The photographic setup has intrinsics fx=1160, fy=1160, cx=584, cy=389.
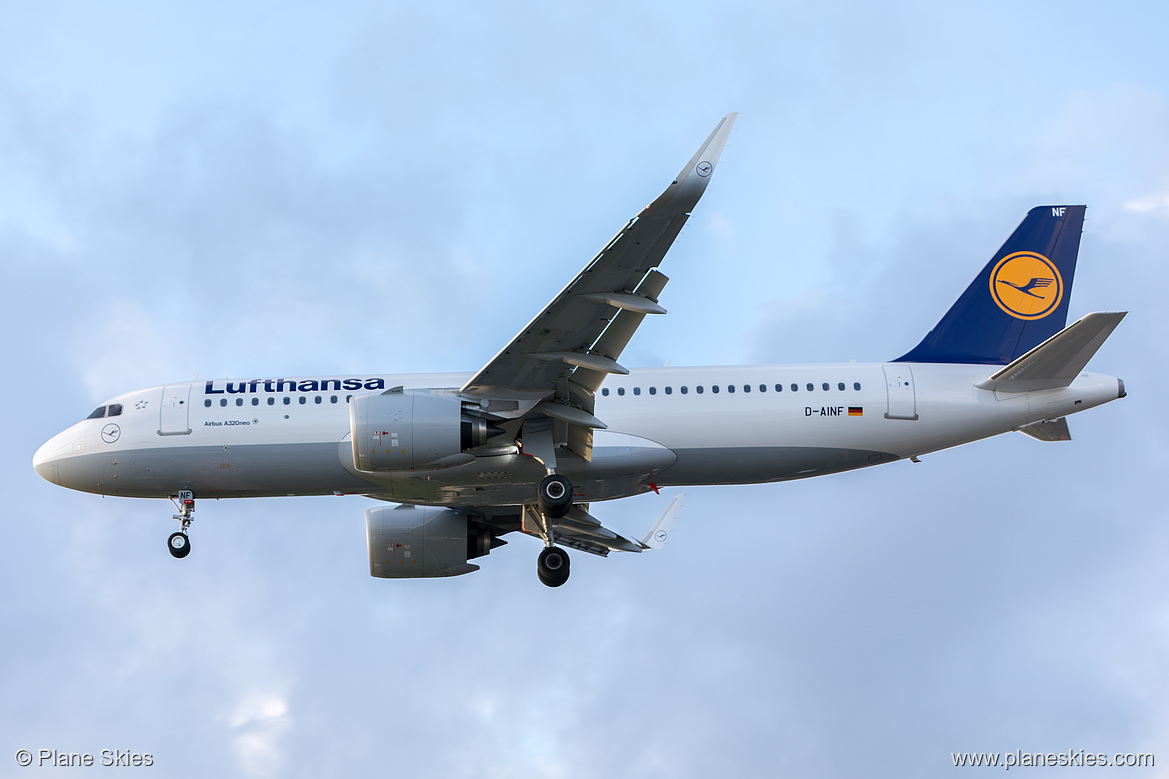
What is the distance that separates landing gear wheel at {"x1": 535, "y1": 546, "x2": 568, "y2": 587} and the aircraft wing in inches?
212

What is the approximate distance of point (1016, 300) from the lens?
25.7 m

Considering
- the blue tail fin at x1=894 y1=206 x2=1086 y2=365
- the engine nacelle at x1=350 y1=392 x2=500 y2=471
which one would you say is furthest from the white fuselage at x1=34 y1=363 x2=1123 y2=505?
the engine nacelle at x1=350 y1=392 x2=500 y2=471

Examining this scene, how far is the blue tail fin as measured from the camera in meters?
25.2

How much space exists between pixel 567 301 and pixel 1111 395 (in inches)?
465

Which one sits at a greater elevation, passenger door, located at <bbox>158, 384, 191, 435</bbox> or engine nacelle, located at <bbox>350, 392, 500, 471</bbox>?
passenger door, located at <bbox>158, 384, 191, 435</bbox>

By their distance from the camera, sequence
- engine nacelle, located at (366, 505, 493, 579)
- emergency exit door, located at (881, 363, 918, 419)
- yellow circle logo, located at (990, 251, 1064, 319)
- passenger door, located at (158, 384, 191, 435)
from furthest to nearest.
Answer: engine nacelle, located at (366, 505, 493, 579) → yellow circle logo, located at (990, 251, 1064, 319) → passenger door, located at (158, 384, 191, 435) → emergency exit door, located at (881, 363, 918, 419)

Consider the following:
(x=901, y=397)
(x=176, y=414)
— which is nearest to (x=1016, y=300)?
(x=901, y=397)

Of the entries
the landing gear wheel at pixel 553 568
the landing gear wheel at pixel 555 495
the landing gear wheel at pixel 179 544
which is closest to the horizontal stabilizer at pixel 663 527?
the landing gear wheel at pixel 553 568

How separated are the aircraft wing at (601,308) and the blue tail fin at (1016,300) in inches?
326

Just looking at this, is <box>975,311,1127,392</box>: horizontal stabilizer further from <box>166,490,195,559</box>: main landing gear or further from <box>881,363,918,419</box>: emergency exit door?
<box>166,490,195,559</box>: main landing gear

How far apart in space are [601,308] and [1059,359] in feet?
31.9

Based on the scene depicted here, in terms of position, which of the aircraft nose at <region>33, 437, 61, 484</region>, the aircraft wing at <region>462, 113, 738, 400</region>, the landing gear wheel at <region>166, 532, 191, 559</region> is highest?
the aircraft nose at <region>33, 437, 61, 484</region>

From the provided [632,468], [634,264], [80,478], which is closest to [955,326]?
[632,468]

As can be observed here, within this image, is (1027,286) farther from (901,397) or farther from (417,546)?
(417,546)
